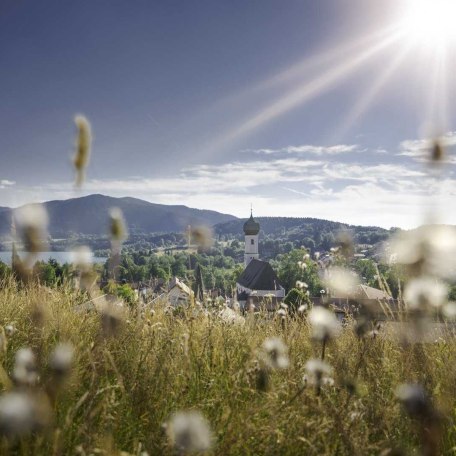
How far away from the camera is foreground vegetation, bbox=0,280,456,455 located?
1944 millimetres

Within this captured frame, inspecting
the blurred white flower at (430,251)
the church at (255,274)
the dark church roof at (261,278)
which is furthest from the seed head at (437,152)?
the dark church roof at (261,278)

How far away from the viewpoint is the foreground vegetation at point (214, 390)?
1944 millimetres

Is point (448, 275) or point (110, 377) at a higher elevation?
point (448, 275)

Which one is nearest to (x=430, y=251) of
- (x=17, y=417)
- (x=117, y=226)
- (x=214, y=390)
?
(x=214, y=390)

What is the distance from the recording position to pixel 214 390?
274cm

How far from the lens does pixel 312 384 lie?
218 centimetres

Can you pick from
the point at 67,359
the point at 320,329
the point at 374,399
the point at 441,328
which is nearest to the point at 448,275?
the point at 441,328

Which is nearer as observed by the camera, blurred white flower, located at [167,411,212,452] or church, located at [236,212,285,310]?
blurred white flower, located at [167,411,212,452]

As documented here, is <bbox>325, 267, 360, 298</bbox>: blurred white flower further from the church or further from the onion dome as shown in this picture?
the onion dome

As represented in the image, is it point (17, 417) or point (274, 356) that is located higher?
point (17, 417)

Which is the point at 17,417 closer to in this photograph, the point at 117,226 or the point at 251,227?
the point at 117,226

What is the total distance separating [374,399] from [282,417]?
93cm

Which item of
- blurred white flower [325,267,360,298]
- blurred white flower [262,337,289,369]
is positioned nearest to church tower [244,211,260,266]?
blurred white flower [325,267,360,298]

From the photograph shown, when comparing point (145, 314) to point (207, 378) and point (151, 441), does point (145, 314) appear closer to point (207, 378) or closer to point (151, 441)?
point (207, 378)
